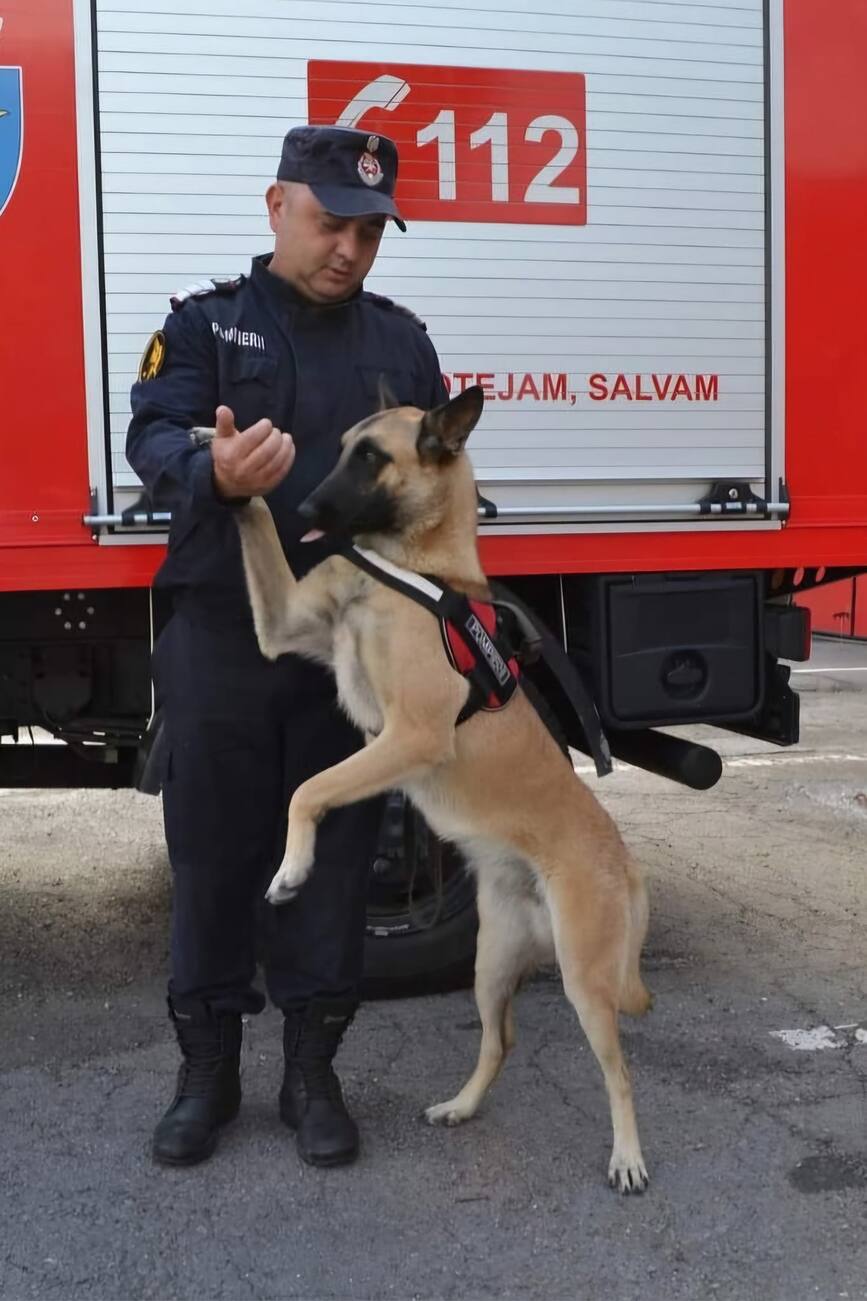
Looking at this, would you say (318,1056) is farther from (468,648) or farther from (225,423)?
(225,423)

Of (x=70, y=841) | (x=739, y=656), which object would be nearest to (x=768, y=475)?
(x=739, y=656)

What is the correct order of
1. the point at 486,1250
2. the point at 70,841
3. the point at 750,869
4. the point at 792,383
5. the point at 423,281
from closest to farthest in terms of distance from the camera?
the point at 486,1250 → the point at 423,281 → the point at 792,383 → the point at 750,869 → the point at 70,841

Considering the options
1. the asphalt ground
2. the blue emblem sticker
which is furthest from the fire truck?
the asphalt ground

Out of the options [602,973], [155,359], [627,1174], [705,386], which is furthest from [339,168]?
[627,1174]

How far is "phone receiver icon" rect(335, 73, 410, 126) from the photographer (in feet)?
9.57

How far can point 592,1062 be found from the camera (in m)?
3.00

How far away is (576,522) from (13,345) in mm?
1495

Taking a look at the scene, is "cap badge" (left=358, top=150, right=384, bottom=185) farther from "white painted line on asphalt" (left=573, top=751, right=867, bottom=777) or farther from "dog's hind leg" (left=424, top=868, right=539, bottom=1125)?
"white painted line on asphalt" (left=573, top=751, right=867, bottom=777)

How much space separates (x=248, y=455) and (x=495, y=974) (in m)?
1.29

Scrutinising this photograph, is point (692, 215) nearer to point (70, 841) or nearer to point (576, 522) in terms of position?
point (576, 522)

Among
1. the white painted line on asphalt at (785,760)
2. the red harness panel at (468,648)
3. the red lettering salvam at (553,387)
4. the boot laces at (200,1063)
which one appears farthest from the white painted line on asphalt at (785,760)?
the boot laces at (200,1063)

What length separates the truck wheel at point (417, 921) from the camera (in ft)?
10.9

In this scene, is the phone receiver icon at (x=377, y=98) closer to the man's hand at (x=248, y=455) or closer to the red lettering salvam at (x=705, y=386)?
the red lettering salvam at (x=705, y=386)

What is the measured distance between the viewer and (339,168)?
2.30 meters
